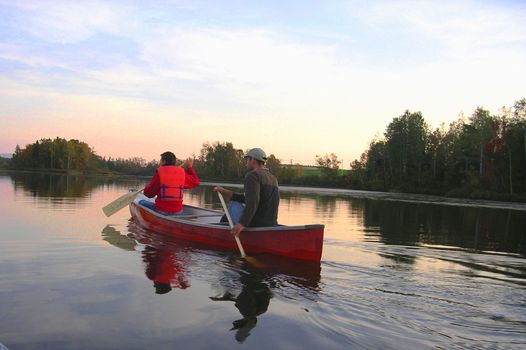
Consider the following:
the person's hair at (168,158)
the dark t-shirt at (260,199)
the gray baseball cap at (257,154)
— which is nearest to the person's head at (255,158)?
the gray baseball cap at (257,154)

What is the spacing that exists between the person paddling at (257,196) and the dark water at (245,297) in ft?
2.47

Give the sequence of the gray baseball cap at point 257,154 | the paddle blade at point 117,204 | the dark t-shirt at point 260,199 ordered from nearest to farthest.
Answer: the dark t-shirt at point 260,199 → the gray baseball cap at point 257,154 → the paddle blade at point 117,204

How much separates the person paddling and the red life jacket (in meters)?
2.82

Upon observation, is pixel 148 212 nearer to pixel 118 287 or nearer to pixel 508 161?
pixel 118 287

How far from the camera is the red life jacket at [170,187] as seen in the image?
33.4 feet

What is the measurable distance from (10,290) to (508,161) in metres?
52.6

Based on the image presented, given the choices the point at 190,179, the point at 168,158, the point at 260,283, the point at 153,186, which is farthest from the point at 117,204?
the point at 260,283

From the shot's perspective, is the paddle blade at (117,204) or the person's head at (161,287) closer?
the person's head at (161,287)

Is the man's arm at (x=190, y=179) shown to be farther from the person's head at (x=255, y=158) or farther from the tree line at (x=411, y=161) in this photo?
the tree line at (x=411, y=161)

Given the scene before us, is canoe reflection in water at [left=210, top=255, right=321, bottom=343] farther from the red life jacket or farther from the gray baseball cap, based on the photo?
the red life jacket

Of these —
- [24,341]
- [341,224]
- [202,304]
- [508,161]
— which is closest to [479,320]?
[202,304]

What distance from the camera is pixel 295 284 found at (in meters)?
6.08

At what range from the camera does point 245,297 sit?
5.37 m

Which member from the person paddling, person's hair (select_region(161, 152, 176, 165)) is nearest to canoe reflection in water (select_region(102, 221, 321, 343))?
the person paddling
